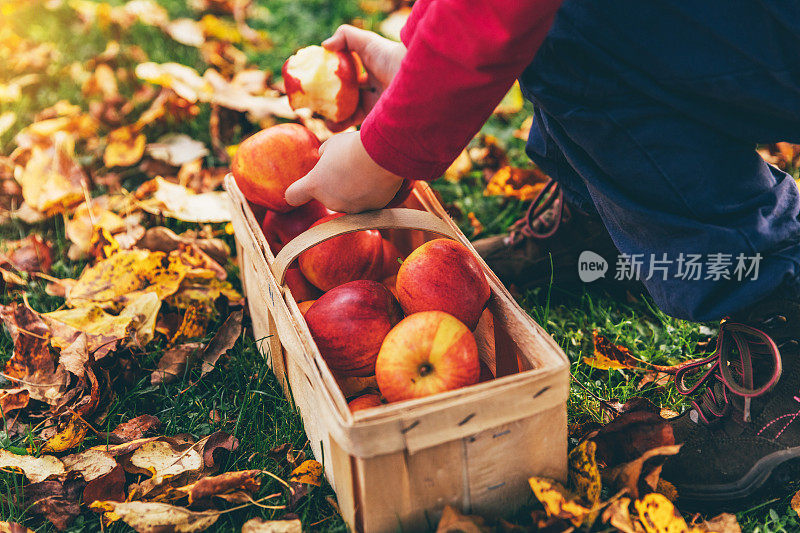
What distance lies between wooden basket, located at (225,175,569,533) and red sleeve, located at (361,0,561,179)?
0.17m

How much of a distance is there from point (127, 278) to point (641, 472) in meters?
1.28

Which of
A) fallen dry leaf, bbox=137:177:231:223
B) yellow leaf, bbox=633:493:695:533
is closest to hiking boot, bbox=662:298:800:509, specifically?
yellow leaf, bbox=633:493:695:533

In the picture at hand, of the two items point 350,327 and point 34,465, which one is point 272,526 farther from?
point 34,465

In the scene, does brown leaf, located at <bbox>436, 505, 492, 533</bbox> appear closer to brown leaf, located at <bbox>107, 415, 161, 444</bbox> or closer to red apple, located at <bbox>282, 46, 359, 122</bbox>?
brown leaf, located at <bbox>107, 415, 161, 444</bbox>

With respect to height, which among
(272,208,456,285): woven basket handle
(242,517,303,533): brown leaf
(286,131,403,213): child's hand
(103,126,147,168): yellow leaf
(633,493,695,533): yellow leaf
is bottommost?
(242,517,303,533): brown leaf

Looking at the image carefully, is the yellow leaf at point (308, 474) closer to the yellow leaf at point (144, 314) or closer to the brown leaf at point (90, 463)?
the brown leaf at point (90, 463)

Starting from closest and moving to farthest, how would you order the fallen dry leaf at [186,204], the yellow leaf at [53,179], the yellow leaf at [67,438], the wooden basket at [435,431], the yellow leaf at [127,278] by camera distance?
the wooden basket at [435,431]
the yellow leaf at [67,438]
the yellow leaf at [127,278]
the fallen dry leaf at [186,204]
the yellow leaf at [53,179]

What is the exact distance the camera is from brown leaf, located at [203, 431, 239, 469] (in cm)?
131

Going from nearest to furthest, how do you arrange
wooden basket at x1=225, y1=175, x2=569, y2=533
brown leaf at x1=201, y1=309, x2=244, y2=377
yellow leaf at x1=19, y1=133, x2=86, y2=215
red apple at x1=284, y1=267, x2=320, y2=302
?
wooden basket at x1=225, y1=175, x2=569, y2=533 < red apple at x1=284, y1=267, x2=320, y2=302 < brown leaf at x1=201, y1=309, x2=244, y2=377 < yellow leaf at x1=19, y1=133, x2=86, y2=215

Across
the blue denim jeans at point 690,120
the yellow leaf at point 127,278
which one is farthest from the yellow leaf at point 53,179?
the blue denim jeans at point 690,120

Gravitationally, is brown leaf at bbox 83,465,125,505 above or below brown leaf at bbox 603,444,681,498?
below

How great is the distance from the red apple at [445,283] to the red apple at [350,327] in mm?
63

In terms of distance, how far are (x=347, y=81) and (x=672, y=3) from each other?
2.51ft

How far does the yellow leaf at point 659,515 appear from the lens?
3.64 feet
